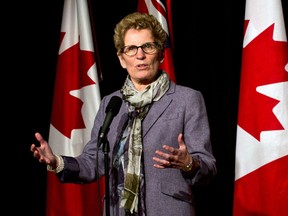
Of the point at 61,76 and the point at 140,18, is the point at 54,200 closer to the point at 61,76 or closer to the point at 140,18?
the point at 61,76

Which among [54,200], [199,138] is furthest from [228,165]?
[199,138]

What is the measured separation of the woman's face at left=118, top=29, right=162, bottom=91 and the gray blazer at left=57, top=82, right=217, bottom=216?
106 millimetres

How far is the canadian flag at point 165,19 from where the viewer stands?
2985 mm

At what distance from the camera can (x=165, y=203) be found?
5.65ft

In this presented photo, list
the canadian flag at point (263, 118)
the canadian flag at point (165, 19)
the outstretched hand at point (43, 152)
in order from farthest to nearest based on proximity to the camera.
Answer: the canadian flag at point (165, 19)
the canadian flag at point (263, 118)
the outstretched hand at point (43, 152)

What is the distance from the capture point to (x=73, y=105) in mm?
3113

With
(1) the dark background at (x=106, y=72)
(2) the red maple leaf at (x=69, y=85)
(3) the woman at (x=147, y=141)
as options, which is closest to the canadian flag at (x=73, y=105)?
(2) the red maple leaf at (x=69, y=85)

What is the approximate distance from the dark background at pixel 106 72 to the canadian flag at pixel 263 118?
325mm

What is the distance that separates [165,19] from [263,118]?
0.95 metres

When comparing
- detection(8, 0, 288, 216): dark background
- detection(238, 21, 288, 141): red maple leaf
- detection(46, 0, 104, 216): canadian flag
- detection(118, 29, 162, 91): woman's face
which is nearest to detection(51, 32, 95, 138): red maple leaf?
detection(46, 0, 104, 216): canadian flag

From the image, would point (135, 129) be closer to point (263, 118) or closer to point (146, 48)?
point (146, 48)

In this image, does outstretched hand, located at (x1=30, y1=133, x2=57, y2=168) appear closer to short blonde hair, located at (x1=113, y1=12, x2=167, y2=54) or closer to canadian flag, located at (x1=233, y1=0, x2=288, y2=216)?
short blonde hair, located at (x1=113, y1=12, x2=167, y2=54)

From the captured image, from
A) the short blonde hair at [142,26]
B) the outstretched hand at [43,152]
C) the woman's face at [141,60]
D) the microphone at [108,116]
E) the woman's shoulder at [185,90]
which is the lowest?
the outstretched hand at [43,152]

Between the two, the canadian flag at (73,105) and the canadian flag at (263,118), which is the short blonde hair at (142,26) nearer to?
the canadian flag at (263,118)
